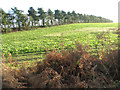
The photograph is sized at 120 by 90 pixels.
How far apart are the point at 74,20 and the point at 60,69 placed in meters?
87.6

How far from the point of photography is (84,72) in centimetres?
386

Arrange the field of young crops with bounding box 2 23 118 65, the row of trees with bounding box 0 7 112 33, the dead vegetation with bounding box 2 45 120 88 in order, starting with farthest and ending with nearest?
the row of trees with bounding box 0 7 112 33
the field of young crops with bounding box 2 23 118 65
the dead vegetation with bounding box 2 45 120 88

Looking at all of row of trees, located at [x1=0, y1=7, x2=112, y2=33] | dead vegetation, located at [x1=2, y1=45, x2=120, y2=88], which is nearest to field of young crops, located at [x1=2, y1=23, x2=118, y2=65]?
dead vegetation, located at [x1=2, y1=45, x2=120, y2=88]

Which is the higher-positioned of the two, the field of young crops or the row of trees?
the row of trees

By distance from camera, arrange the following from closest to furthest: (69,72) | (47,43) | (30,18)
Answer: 1. (69,72)
2. (47,43)
3. (30,18)

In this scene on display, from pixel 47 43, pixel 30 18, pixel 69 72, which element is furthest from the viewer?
pixel 30 18

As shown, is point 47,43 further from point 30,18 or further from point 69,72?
point 30,18

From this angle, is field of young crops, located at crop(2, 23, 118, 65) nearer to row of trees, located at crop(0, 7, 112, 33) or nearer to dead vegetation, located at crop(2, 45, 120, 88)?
dead vegetation, located at crop(2, 45, 120, 88)

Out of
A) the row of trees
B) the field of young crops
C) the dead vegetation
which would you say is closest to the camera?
the dead vegetation

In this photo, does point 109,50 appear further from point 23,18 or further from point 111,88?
point 23,18

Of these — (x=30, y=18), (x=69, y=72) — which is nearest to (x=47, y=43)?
(x=69, y=72)

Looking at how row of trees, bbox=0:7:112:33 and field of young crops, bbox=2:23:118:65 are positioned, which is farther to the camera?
row of trees, bbox=0:7:112:33

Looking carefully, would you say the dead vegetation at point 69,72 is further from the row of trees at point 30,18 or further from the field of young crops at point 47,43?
→ the row of trees at point 30,18

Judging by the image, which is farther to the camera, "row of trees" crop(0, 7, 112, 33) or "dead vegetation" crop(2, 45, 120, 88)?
"row of trees" crop(0, 7, 112, 33)
